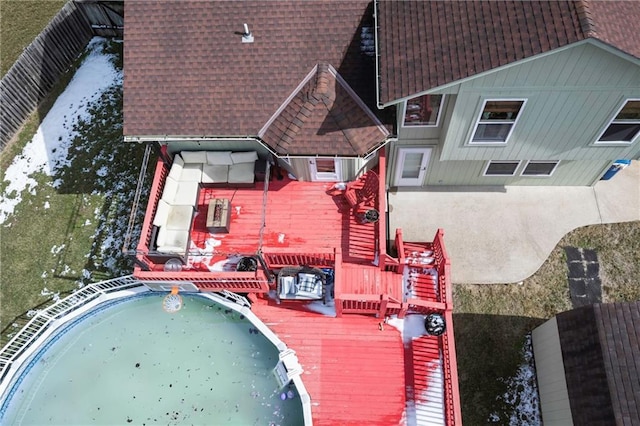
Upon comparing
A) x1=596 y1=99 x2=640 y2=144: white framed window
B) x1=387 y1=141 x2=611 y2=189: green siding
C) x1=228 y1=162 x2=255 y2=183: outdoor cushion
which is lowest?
x1=228 y1=162 x2=255 y2=183: outdoor cushion

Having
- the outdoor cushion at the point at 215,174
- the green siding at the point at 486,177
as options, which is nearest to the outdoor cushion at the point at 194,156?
the outdoor cushion at the point at 215,174

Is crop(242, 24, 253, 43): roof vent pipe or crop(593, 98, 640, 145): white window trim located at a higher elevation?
crop(242, 24, 253, 43): roof vent pipe

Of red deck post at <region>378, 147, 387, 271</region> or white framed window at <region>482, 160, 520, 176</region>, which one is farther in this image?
white framed window at <region>482, 160, 520, 176</region>

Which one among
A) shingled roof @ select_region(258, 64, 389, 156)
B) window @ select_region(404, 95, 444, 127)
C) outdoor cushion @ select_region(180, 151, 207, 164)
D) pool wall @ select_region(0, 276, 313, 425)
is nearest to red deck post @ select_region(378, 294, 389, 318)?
pool wall @ select_region(0, 276, 313, 425)

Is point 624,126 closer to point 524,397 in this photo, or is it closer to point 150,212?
point 524,397

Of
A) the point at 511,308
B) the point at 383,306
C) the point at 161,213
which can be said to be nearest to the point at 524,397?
the point at 511,308

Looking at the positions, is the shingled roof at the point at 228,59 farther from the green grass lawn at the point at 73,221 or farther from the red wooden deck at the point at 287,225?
the green grass lawn at the point at 73,221

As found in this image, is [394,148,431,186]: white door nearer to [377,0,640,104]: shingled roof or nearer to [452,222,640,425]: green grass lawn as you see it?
[377,0,640,104]: shingled roof
